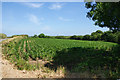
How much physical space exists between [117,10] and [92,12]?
9.42 meters

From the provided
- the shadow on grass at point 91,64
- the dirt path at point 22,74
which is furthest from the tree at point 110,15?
the dirt path at point 22,74

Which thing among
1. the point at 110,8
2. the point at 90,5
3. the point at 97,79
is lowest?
the point at 97,79

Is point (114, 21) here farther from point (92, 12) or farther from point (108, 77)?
point (92, 12)

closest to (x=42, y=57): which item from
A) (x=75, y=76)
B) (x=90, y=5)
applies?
(x=75, y=76)

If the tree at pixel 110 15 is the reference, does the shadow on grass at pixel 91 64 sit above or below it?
below

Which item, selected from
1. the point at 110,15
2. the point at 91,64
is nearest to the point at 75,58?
the point at 91,64

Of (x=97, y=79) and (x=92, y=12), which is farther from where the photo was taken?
(x=92, y=12)

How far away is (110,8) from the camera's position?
5371 mm

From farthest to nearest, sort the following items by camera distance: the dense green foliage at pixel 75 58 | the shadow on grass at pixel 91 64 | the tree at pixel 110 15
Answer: the dense green foliage at pixel 75 58 < the shadow on grass at pixel 91 64 < the tree at pixel 110 15

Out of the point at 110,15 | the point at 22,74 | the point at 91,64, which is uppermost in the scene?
the point at 110,15

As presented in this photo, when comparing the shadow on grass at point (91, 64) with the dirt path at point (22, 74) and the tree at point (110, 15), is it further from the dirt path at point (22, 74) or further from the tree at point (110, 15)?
the tree at point (110, 15)

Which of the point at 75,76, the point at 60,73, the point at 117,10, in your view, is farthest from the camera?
the point at 60,73

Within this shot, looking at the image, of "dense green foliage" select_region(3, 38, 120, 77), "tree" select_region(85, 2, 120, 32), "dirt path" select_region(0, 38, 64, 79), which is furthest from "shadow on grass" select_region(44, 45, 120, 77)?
"tree" select_region(85, 2, 120, 32)

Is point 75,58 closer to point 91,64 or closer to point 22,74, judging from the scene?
point 91,64
